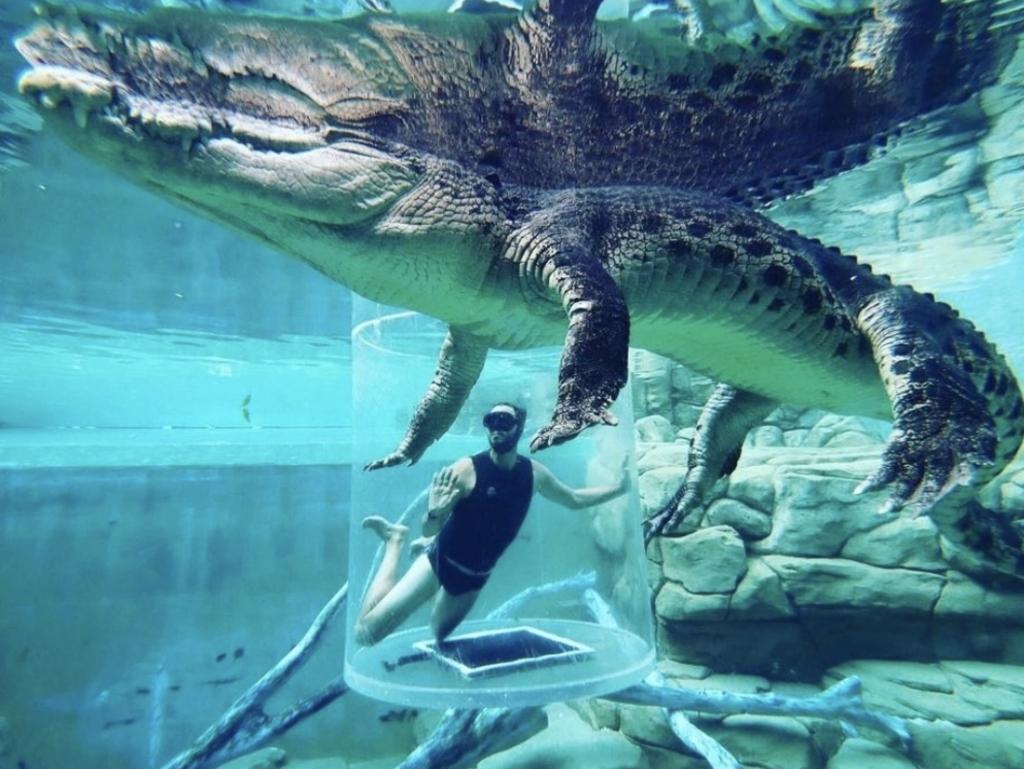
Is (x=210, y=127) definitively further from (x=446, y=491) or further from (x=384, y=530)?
(x=384, y=530)

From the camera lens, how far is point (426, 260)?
2.32 metres

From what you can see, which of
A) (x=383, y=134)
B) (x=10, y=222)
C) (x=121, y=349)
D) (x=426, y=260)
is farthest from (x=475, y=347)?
(x=121, y=349)

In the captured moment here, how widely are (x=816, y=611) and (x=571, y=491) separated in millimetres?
4193

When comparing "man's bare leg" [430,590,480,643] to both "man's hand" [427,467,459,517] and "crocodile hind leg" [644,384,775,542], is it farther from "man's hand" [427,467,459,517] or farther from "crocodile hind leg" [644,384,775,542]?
"crocodile hind leg" [644,384,775,542]

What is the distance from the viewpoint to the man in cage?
13.5 feet

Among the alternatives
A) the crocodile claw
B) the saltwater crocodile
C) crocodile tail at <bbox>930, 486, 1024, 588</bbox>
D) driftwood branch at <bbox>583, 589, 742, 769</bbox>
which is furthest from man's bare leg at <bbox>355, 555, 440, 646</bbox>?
crocodile tail at <bbox>930, 486, 1024, 588</bbox>

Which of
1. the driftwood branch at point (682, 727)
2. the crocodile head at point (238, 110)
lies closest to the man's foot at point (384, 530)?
the driftwood branch at point (682, 727)

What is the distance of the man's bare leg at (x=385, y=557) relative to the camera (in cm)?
452

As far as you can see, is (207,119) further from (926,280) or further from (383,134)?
(926,280)

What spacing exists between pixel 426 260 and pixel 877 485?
177cm

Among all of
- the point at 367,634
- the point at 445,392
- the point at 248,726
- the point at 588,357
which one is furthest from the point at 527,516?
the point at 248,726

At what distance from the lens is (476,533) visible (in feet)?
13.7

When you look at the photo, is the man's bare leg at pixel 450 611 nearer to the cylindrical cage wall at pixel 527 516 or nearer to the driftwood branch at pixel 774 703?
the cylindrical cage wall at pixel 527 516

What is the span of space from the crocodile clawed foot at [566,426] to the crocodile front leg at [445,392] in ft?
4.49
